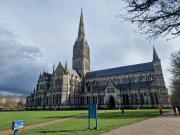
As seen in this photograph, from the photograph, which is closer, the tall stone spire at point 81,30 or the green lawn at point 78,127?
the green lawn at point 78,127

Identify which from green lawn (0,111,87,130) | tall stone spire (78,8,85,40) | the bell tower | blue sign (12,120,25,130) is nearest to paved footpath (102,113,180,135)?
blue sign (12,120,25,130)

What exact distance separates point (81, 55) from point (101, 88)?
24.3m

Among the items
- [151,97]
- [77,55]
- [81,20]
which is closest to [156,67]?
[151,97]

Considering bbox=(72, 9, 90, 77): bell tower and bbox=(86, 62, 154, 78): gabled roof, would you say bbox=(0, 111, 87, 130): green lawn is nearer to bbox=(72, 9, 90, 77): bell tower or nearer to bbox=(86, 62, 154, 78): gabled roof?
bbox=(86, 62, 154, 78): gabled roof

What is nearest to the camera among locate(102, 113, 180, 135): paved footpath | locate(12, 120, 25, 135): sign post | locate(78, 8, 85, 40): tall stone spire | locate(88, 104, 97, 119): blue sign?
locate(12, 120, 25, 135): sign post

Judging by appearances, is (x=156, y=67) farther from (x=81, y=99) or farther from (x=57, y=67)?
(x=57, y=67)

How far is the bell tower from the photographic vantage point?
90.9 m

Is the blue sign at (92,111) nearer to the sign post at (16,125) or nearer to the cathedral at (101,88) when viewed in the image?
the sign post at (16,125)

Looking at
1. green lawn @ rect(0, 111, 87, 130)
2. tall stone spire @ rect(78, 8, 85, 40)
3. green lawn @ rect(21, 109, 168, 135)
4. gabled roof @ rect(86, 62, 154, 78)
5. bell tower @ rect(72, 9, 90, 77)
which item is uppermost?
tall stone spire @ rect(78, 8, 85, 40)

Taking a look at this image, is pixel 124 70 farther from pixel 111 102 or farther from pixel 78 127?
pixel 78 127

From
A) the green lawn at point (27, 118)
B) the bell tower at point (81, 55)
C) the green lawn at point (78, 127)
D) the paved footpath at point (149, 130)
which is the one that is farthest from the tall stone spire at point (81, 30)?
the paved footpath at point (149, 130)

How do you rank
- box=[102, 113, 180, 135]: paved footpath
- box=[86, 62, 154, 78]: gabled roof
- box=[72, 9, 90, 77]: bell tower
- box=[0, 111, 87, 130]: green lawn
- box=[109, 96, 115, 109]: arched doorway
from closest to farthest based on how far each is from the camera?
box=[102, 113, 180, 135]: paved footpath → box=[0, 111, 87, 130]: green lawn → box=[109, 96, 115, 109]: arched doorway → box=[86, 62, 154, 78]: gabled roof → box=[72, 9, 90, 77]: bell tower

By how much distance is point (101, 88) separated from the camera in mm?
77125

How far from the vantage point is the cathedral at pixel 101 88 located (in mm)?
64875
